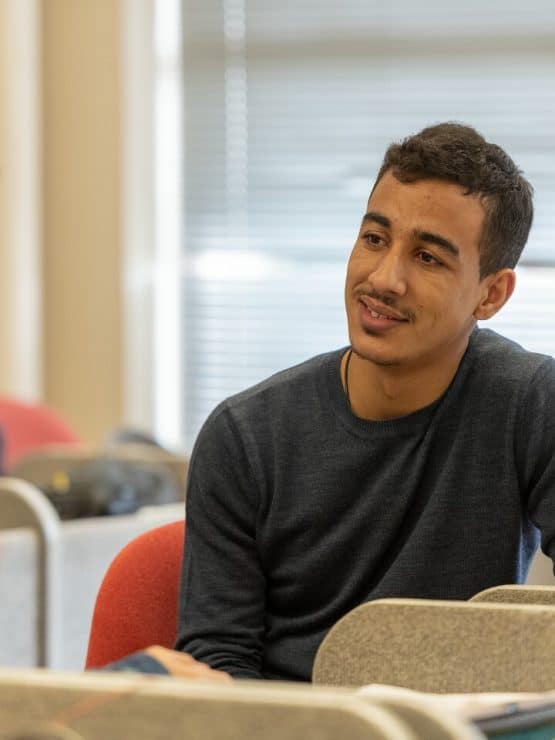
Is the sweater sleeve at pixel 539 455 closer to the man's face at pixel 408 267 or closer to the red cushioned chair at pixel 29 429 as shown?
the man's face at pixel 408 267

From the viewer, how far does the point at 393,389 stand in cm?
168

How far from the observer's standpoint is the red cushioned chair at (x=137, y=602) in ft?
5.55

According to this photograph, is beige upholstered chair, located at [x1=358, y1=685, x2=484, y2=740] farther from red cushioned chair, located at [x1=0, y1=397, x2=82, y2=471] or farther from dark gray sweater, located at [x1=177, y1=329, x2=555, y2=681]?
red cushioned chair, located at [x1=0, y1=397, x2=82, y2=471]

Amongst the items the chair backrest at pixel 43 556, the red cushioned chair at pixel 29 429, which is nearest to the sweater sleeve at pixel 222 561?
the chair backrest at pixel 43 556

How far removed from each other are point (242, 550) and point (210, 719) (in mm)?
835

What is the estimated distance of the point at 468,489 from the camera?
164cm

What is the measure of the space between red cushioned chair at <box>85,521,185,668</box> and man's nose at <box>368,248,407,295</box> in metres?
0.41

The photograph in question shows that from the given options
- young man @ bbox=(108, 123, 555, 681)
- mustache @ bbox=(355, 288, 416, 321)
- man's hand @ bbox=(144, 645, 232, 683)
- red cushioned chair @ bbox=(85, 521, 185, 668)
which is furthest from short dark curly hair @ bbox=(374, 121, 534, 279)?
man's hand @ bbox=(144, 645, 232, 683)

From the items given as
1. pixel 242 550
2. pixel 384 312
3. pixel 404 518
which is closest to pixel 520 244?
pixel 384 312

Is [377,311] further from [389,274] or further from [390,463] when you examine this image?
[390,463]

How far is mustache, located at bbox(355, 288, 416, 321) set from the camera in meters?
1.62

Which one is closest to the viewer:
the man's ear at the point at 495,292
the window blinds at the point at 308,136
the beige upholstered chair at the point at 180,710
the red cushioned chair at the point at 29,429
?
the beige upholstered chair at the point at 180,710

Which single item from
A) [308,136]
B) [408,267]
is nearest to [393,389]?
[408,267]

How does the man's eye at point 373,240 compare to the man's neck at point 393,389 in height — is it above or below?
above
